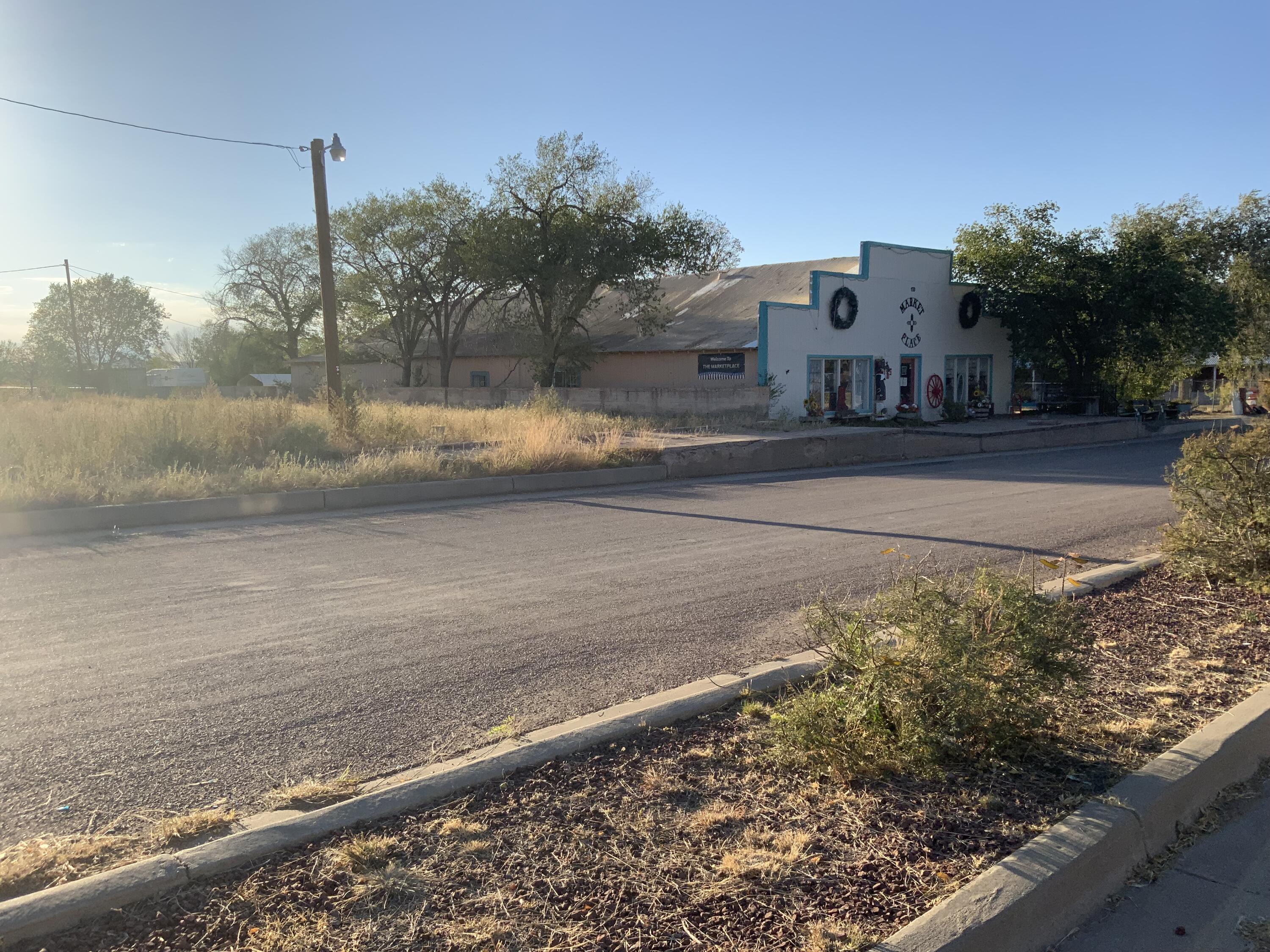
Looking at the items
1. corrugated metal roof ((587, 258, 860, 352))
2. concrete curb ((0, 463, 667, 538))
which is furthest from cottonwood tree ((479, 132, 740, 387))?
concrete curb ((0, 463, 667, 538))

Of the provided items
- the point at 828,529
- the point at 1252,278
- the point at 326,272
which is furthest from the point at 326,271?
the point at 1252,278

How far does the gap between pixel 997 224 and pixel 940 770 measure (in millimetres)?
33302

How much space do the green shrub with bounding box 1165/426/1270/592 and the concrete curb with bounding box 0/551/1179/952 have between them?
2577 millimetres

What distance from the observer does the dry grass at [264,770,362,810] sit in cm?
342

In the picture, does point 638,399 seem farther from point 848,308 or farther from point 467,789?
point 467,789

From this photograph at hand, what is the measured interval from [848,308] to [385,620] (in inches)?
1020

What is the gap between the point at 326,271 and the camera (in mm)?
17125

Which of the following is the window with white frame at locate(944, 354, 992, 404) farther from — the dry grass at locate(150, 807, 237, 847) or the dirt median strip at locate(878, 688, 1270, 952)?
the dry grass at locate(150, 807, 237, 847)

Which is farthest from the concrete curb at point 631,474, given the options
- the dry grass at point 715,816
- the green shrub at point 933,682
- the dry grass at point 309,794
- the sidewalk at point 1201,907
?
the sidewalk at point 1201,907

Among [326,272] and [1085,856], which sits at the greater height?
[326,272]

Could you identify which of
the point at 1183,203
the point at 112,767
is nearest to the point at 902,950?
the point at 112,767

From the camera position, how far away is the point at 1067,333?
33.3 meters

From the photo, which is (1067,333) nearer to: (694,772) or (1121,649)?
(1121,649)

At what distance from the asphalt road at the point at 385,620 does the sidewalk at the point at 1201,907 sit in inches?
91.9
